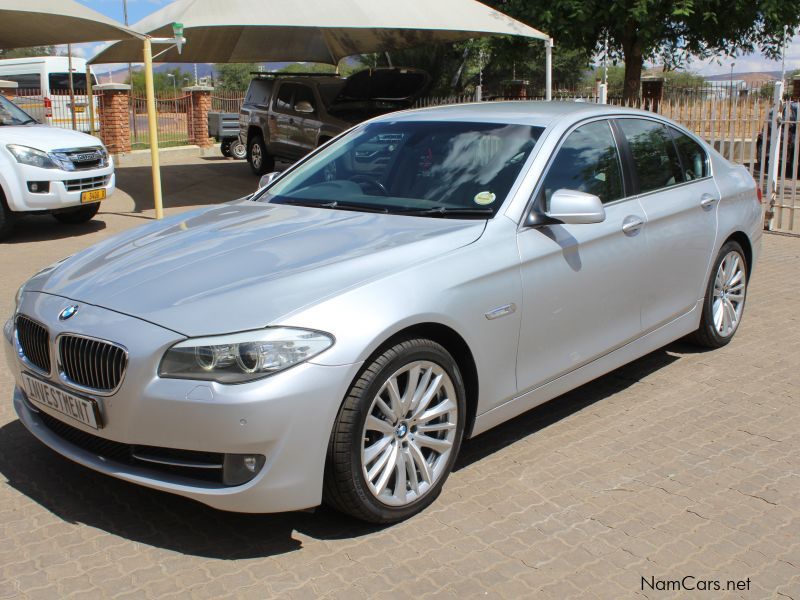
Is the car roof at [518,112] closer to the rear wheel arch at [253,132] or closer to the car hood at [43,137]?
the car hood at [43,137]

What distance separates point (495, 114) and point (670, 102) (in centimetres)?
819

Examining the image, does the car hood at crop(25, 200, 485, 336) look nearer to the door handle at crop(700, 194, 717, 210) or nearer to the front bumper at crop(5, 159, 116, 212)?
the door handle at crop(700, 194, 717, 210)

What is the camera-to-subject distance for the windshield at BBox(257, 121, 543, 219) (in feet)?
14.5

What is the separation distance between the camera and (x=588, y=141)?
4863 millimetres

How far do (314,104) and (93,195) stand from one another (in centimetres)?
646

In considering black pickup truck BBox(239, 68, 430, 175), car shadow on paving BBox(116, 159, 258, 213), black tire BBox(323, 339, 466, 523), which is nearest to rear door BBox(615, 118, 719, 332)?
black tire BBox(323, 339, 466, 523)

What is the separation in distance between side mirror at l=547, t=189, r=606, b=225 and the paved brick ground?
3.90ft

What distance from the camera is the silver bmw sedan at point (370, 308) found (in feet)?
10.7

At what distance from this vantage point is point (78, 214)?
12.2 meters

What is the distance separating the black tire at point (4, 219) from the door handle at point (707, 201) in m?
8.33

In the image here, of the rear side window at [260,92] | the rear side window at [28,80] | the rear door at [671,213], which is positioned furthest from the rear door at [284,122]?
the rear side window at [28,80]

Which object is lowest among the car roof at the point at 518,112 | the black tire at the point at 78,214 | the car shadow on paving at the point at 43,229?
the car shadow on paving at the point at 43,229

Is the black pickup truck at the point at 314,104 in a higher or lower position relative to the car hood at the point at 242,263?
higher

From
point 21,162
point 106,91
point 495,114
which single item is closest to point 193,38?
point 106,91
